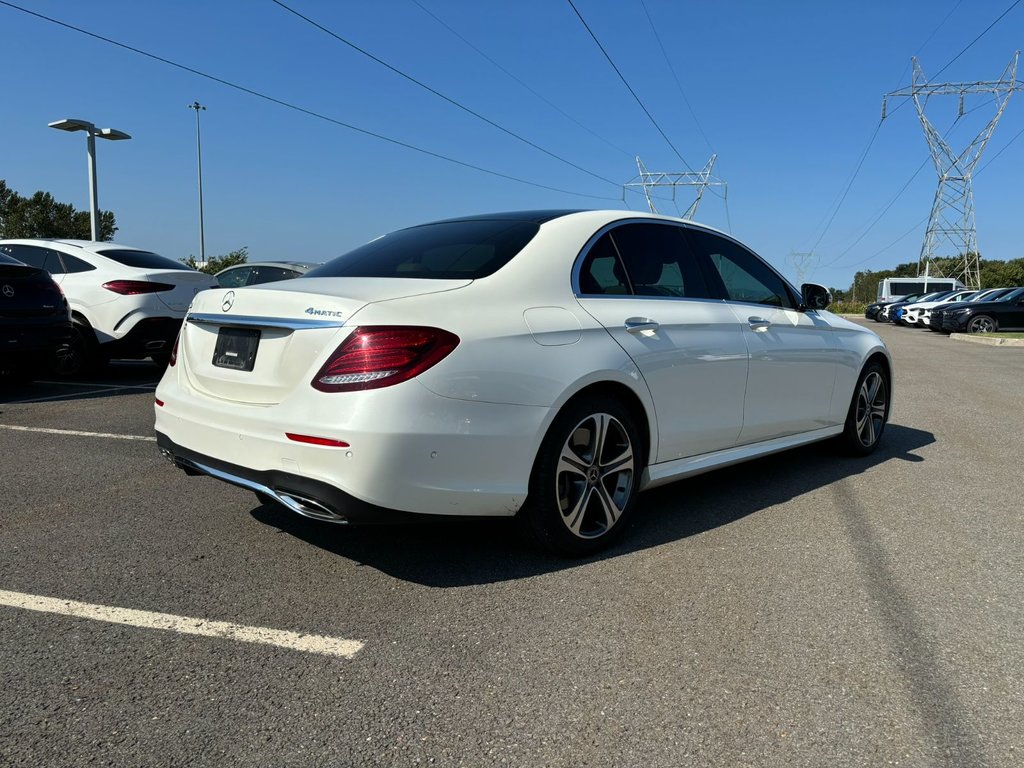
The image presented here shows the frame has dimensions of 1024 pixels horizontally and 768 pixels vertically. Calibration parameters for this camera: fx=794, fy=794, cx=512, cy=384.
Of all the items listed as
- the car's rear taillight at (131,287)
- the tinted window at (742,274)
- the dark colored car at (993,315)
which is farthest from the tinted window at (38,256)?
the dark colored car at (993,315)

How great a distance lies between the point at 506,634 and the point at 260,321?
158 cm

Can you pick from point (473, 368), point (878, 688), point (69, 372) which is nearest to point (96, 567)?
point (473, 368)

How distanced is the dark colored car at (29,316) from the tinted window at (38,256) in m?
1.48

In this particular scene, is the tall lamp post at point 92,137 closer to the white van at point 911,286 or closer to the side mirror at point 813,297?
the side mirror at point 813,297

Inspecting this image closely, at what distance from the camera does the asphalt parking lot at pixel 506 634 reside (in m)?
2.18

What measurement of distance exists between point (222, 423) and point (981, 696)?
9.46 feet

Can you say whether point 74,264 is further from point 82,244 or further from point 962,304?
point 962,304

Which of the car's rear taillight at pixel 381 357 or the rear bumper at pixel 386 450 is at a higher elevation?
the car's rear taillight at pixel 381 357

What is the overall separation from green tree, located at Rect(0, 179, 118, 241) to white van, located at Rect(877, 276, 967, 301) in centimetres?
4281

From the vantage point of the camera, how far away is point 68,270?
358 inches

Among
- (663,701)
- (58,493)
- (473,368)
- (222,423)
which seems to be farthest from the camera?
(58,493)

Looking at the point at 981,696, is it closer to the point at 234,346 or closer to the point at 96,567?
the point at 234,346

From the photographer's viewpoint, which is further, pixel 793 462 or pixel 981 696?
pixel 793 462

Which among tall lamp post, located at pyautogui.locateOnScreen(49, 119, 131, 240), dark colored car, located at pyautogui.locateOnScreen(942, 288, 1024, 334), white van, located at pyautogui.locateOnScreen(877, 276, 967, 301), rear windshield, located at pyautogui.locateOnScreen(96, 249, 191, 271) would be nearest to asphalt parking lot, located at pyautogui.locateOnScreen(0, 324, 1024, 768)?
rear windshield, located at pyautogui.locateOnScreen(96, 249, 191, 271)
